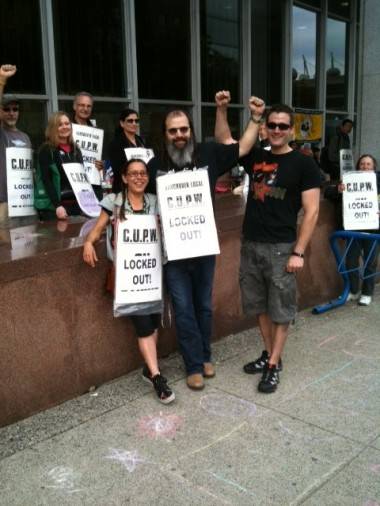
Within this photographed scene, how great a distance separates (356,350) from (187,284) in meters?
1.83

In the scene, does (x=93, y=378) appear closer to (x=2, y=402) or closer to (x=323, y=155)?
(x=2, y=402)

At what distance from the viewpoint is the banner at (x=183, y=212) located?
12.4 ft

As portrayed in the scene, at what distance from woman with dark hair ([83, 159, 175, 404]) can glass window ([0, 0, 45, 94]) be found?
4594mm

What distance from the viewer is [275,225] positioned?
3904 millimetres

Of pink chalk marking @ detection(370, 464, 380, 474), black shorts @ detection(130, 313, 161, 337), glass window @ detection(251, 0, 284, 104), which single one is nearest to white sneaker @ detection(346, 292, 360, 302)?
black shorts @ detection(130, 313, 161, 337)

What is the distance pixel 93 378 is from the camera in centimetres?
409

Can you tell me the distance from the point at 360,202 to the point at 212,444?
3.50 m

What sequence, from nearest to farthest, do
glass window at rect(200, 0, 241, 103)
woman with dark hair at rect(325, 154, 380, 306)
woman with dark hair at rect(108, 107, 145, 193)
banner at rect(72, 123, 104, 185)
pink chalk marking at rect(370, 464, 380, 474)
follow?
1. pink chalk marking at rect(370, 464, 380, 474)
2. woman with dark hair at rect(108, 107, 145, 193)
3. banner at rect(72, 123, 104, 185)
4. woman with dark hair at rect(325, 154, 380, 306)
5. glass window at rect(200, 0, 241, 103)

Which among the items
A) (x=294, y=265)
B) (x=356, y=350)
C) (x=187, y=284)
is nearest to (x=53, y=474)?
(x=187, y=284)

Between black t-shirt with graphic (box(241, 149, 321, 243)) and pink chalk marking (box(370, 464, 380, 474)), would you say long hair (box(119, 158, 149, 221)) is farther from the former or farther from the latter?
pink chalk marking (box(370, 464, 380, 474))

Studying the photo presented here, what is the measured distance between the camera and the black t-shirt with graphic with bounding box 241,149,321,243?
12.5 ft

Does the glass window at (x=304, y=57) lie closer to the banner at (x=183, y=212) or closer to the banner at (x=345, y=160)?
the banner at (x=345, y=160)

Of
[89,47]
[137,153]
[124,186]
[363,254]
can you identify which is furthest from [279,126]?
[89,47]

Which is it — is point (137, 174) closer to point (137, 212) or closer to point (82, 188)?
point (137, 212)
